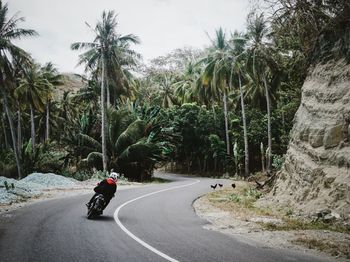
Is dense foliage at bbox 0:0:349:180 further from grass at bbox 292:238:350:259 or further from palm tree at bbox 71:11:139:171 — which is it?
grass at bbox 292:238:350:259

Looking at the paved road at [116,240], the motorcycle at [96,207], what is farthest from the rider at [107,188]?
the paved road at [116,240]

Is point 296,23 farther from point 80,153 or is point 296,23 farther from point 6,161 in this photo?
point 6,161

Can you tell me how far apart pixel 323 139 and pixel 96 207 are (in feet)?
25.9

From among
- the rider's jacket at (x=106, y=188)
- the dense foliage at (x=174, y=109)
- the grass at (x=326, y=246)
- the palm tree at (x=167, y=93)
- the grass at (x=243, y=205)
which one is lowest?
the grass at (x=326, y=246)

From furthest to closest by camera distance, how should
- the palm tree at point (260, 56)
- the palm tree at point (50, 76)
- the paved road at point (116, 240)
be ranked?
1. the palm tree at point (50, 76)
2. the palm tree at point (260, 56)
3. the paved road at point (116, 240)

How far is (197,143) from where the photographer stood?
149ft

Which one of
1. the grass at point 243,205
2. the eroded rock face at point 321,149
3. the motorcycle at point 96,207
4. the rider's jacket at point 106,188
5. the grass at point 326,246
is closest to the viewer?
the grass at point 326,246

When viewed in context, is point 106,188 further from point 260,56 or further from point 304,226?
point 260,56

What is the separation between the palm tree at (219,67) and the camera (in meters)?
38.1

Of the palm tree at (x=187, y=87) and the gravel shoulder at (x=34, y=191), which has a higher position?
the palm tree at (x=187, y=87)

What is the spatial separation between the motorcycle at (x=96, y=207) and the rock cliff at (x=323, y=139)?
6.56 metres

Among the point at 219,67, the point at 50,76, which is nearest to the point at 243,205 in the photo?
the point at 219,67

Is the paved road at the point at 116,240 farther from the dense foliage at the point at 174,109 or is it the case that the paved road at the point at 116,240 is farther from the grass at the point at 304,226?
the dense foliage at the point at 174,109

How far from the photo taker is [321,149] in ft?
42.0
